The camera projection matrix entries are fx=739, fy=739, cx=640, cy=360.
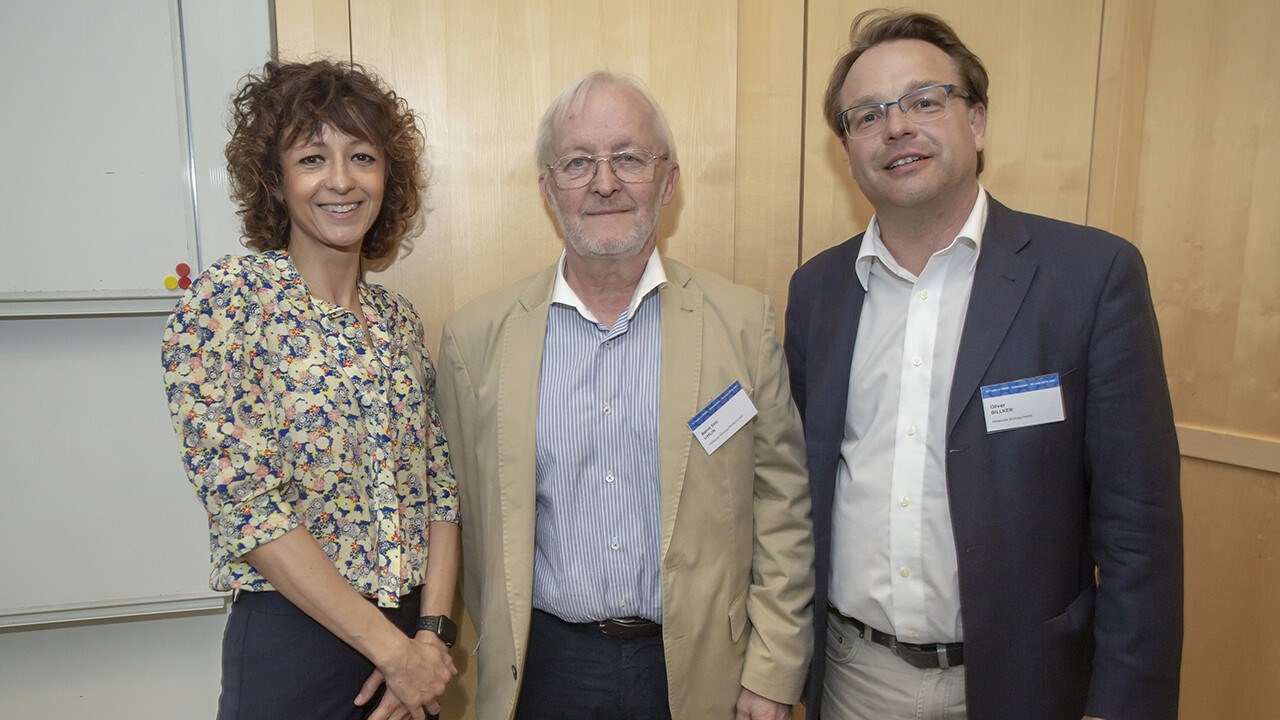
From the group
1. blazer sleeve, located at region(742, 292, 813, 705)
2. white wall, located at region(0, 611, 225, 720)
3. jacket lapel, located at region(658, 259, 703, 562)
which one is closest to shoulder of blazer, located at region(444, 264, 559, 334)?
jacket lapel, located at region(658, 259, 703, 562)

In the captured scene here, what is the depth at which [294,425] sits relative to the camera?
4.51 ft

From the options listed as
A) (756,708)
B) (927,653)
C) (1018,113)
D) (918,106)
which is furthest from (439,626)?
(1018,113)

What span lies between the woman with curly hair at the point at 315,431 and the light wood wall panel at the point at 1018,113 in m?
1.23

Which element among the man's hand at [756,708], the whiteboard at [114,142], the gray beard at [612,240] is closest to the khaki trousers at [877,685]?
the man's hand at [756,708]

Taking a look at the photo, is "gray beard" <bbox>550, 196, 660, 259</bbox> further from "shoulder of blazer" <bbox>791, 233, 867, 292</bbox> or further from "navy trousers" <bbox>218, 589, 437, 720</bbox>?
"navy trousers" <bbox>218, 589, 437, 720</bbox>

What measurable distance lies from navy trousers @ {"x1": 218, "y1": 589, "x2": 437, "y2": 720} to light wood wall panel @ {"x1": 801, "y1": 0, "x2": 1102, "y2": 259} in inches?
65.9

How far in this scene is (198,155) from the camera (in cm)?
189

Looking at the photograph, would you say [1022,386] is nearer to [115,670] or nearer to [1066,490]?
[1066,490]

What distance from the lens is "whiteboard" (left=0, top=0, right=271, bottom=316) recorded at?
183 centimetres

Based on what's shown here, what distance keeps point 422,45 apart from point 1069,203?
2036mm

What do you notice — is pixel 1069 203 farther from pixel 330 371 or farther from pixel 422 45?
pixel 330 371

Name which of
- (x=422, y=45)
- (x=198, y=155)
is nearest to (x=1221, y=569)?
(x=422, y=45)

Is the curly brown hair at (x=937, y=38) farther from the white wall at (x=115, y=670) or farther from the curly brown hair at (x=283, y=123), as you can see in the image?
the white wall at (x=115, y=670)

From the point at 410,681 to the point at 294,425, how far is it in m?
0.55
